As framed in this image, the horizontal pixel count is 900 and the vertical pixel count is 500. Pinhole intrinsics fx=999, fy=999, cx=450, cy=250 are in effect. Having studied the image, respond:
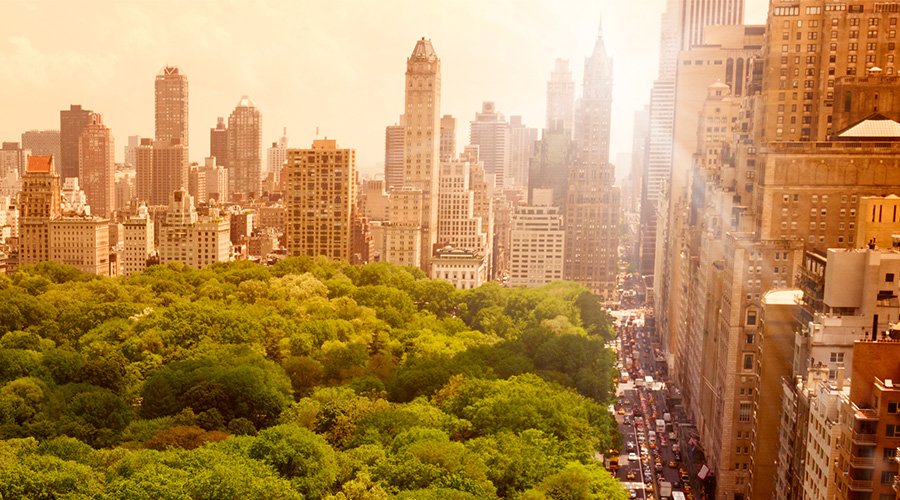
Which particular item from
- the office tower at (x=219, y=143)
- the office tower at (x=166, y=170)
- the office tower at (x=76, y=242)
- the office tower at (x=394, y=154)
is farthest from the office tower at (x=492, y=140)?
the office tower at (x=166, y=170)

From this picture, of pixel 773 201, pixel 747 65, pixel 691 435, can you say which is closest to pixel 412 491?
pixel 773 201

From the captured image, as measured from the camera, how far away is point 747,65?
79.6 m

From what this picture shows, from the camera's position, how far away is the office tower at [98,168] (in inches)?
4685

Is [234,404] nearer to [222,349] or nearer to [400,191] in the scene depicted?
[222,349]

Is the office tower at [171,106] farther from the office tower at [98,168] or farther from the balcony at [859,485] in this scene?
the balcony at [859,485]

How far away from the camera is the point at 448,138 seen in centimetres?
10538

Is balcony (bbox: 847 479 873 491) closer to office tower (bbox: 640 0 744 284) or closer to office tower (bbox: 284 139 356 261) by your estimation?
office tower (bbox: 640 0 744 284)

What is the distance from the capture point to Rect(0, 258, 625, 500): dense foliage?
3123 cm

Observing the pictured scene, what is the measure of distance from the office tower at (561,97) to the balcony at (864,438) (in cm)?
4629

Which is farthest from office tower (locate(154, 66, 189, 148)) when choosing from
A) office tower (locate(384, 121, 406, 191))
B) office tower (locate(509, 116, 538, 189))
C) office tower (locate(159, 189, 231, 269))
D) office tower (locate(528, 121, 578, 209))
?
office tower (locate(528, 121, 578, 209))

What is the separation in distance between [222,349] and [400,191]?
53328 mm

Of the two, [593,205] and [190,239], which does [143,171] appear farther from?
[593,205]

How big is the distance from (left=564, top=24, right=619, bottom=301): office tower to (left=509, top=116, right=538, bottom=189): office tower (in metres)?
6.64

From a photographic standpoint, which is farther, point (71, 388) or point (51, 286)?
point (51, 286)
